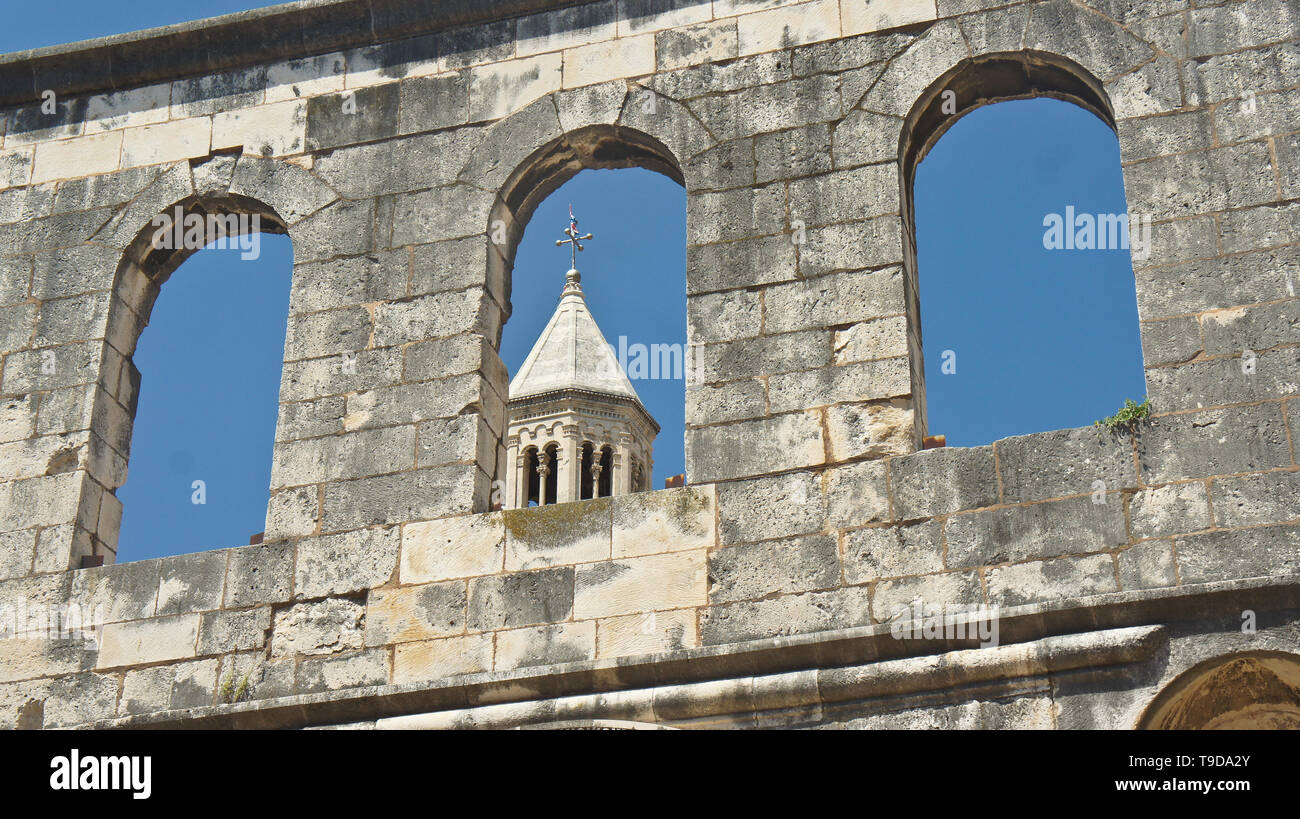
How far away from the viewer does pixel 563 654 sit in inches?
327

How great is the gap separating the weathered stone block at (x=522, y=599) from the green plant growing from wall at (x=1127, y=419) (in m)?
2.48

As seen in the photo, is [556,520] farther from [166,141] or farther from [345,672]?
[166,141]

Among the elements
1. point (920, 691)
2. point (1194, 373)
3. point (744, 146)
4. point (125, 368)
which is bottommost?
point (920, 691)

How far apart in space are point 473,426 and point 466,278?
0.86m

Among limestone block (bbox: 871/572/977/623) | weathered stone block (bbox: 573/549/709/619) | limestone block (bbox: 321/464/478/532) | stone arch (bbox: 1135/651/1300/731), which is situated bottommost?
stone arch (bbox: 1135/651/1300/731)

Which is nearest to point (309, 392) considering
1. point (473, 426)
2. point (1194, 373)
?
point (473, 426)

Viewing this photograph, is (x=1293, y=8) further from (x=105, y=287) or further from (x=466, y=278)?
(x=105, y=287)

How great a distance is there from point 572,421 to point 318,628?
26.1m

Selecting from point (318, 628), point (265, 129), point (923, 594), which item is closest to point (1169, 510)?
point (923, 594)

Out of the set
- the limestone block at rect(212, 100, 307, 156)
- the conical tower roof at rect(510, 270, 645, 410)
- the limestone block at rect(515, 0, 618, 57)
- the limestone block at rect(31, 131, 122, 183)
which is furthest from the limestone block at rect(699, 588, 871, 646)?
the conical tower roof at rect(510, 270, 645, 410)

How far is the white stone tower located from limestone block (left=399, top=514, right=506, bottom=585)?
82.9 ft

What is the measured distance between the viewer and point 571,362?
3475 centimetres

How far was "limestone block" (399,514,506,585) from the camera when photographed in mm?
8641

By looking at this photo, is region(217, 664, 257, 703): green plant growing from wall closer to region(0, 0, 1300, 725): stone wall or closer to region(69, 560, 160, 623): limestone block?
region(0, 0, 1300, 725): stone wall
